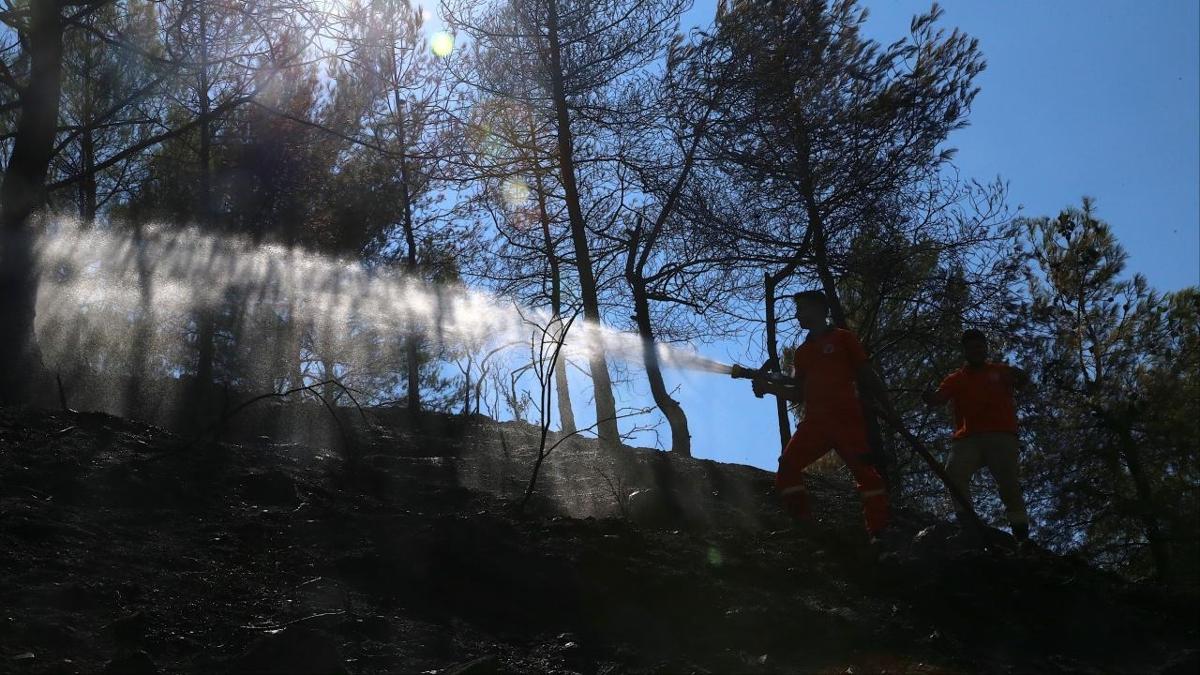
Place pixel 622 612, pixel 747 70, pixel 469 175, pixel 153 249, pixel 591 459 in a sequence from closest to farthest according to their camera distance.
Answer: pixel 622 612 < pixel 591 459 < pixel 747 70 < pixel 469 175 < pixel 153 249

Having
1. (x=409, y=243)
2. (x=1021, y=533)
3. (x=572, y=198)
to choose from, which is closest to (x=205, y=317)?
(x=409, y=243)

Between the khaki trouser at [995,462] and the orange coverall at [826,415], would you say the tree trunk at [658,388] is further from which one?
the orange coverall at [826,415]

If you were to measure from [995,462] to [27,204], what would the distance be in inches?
276

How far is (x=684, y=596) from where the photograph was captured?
15.8ft

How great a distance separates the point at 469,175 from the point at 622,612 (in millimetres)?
8263

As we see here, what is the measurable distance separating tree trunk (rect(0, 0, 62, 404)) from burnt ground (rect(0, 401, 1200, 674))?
1.29 m

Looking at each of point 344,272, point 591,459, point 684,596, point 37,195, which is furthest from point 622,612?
point 344,272

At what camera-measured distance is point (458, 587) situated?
485cm

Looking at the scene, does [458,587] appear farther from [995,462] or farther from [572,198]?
[572,198]

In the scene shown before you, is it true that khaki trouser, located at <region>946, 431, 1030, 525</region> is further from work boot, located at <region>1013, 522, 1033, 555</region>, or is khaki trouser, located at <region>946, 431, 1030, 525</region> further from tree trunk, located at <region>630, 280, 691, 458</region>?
tree trunk, located at <region>630, 280, 691, 458</region>

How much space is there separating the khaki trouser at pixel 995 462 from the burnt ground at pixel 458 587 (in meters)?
0.87

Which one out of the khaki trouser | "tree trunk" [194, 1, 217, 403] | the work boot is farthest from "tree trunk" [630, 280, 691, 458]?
Result: "tree trunk" [194, 1, 217, 403]

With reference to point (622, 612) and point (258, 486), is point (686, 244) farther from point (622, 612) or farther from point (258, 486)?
point (622, 612)

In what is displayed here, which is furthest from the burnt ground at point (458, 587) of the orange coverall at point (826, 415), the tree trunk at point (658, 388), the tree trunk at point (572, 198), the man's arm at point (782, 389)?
the tree trunk at point (572, 198)
